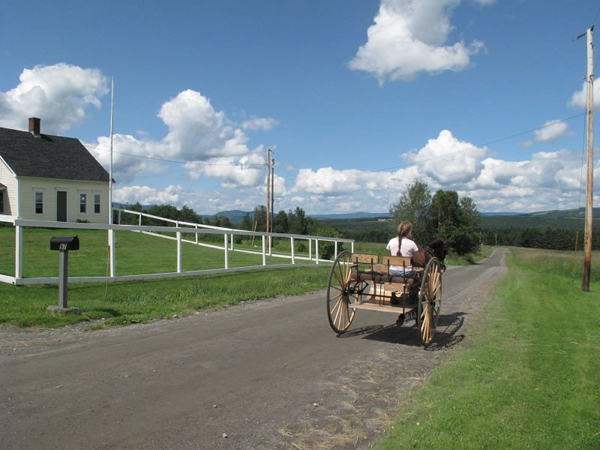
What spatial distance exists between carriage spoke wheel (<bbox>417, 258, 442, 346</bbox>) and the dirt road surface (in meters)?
0.27

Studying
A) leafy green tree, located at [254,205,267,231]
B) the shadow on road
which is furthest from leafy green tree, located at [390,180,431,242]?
the shadow on road

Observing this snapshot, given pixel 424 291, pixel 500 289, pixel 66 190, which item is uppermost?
pixel 66 190

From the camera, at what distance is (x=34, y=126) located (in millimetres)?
33719

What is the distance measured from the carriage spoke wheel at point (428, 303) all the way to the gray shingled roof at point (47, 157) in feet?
94.5

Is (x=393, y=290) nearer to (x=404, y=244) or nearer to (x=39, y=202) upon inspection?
(x=404, y=244)

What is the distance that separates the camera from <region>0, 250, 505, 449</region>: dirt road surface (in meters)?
4.15

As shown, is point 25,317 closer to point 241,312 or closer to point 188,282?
point 241,312

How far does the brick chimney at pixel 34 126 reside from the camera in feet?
110

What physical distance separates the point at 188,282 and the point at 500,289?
10.3 metres

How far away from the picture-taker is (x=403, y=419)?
4.58 meters

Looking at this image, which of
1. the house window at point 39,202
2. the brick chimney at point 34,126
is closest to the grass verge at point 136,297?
the house window at point 39,202

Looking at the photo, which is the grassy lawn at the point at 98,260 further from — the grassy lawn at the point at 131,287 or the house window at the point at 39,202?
the house window at the point at 39,202

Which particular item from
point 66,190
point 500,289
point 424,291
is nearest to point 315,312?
point 424,291

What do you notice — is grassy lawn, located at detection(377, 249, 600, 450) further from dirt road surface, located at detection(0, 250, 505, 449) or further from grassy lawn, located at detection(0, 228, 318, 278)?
grassy lawn, located at detection(0, 228, 318, 278)
